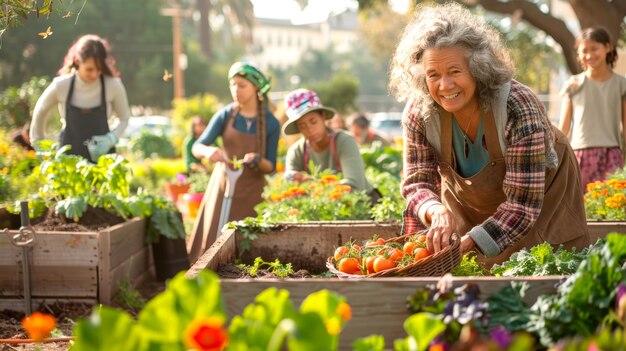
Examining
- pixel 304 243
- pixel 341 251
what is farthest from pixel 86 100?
pixel 341 251

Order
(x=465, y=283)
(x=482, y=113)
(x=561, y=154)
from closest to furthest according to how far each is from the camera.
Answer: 1. (x=465, y=283)
2. (x=482, y=113)
3. (x=561, y=154)

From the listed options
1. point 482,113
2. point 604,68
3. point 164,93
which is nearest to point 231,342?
point 482,113

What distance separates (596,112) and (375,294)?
4.96m

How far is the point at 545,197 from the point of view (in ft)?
10.8

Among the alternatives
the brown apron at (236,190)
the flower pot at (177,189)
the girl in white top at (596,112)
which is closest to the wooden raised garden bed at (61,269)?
the brown apron at (236,190)

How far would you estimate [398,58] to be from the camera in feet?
10.9

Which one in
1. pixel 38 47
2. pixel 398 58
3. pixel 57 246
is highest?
pixel 38 47

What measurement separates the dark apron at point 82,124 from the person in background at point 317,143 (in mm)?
1502

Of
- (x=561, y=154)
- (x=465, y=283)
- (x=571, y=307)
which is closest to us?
(x=571, y=307)

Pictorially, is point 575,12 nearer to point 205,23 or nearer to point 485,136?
point 485,136

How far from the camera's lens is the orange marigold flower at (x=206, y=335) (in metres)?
1.47

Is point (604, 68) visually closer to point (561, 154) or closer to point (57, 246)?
point (561, 154)

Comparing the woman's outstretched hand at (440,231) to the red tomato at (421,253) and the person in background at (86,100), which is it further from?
the person in background at (86,100)

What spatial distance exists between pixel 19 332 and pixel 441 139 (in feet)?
8.55
